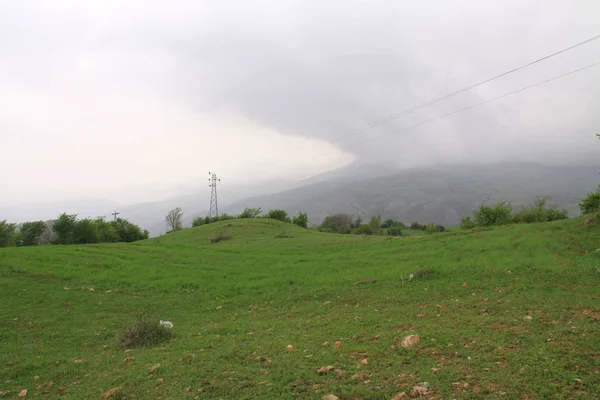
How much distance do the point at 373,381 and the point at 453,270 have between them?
12995 millimetres

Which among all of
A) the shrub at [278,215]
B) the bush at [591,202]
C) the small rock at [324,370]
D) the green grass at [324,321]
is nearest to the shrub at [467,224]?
the bush at [591,202]

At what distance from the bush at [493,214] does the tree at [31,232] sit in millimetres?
63784

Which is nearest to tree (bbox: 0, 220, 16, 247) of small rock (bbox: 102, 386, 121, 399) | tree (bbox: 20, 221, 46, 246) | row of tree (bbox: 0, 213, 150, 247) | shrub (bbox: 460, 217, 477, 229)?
row of tree (bbox: 0, 213, 150, 247)

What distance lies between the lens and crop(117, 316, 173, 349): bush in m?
10.6

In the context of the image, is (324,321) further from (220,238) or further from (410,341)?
(220,238)

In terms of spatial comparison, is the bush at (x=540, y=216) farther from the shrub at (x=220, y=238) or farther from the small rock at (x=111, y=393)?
the small rock at (x=111, y=393)

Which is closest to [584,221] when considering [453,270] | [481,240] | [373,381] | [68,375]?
[481,240]

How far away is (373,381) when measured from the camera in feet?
20.1

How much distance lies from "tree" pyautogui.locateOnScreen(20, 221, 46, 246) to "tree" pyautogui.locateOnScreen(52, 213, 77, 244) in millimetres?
3476

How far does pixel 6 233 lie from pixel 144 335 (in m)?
50.9

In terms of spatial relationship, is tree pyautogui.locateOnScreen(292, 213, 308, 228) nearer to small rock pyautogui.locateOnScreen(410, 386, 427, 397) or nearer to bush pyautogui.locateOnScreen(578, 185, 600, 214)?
bush pyautogui.locateOnScreen(578, 185, 600, 214)

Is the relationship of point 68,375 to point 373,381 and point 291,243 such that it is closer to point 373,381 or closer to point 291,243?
point 373,381

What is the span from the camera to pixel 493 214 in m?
49.4

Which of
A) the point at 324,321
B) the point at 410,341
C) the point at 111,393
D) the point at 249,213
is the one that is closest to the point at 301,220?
the point at 249,213
